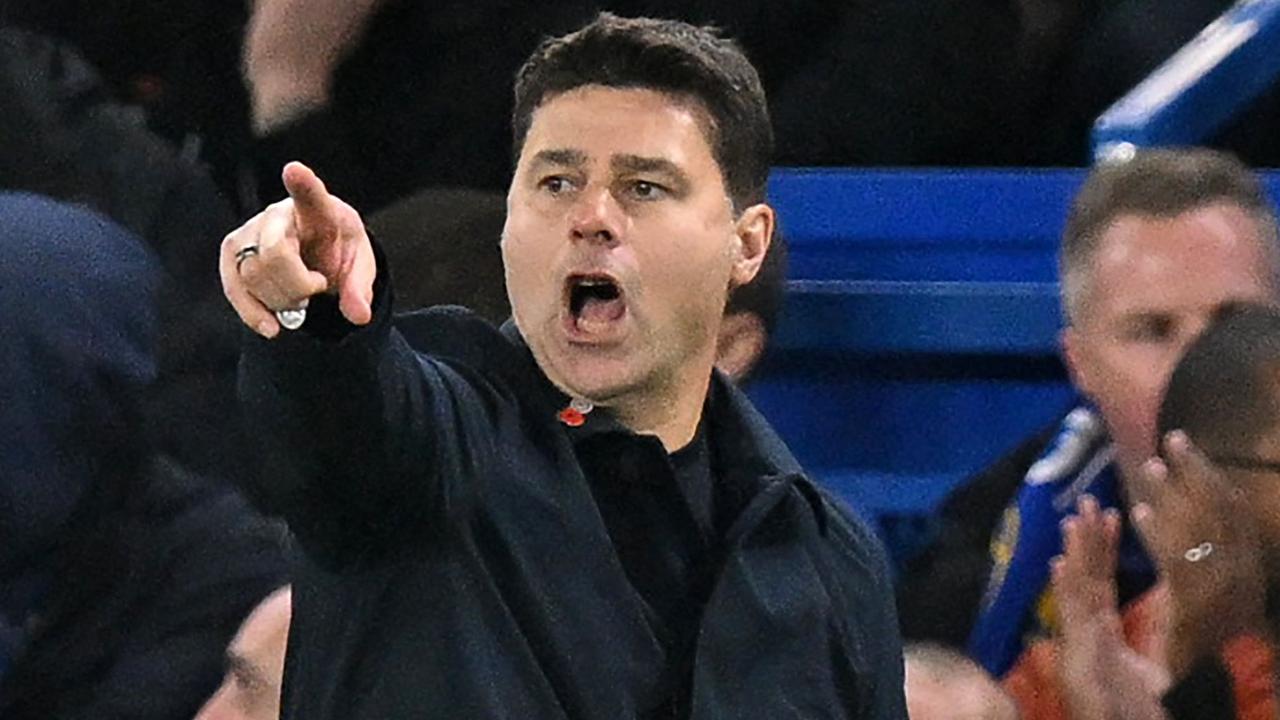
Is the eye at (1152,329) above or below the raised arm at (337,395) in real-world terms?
below

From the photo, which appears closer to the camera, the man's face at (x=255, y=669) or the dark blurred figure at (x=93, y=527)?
the man's face at (x=255, y=669)

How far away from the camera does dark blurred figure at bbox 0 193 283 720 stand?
2.48m

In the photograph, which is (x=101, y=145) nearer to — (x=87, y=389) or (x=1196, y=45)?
(x=87, y=389)

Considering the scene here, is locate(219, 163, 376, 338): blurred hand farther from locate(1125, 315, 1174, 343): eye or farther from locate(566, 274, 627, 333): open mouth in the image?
locate(1125, 315, 1174, 343): eye

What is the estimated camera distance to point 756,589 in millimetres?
1571

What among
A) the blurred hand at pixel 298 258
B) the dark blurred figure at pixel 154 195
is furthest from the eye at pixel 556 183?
the dark blurred figure at pixel 154 195

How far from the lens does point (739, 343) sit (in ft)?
8.29

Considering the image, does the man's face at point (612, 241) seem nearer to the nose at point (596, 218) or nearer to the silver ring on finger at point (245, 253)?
the nose at point (596, 218)

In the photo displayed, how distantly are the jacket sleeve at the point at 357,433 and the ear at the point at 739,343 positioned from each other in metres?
1.02

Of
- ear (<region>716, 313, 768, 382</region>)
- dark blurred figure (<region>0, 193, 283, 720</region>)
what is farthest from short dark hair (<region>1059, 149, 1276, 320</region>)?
dark blurred figure (<region>0, 193, 283, 720</region>)

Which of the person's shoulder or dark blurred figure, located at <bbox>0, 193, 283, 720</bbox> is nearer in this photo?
the person's shoulder

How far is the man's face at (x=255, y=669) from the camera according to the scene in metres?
2.34

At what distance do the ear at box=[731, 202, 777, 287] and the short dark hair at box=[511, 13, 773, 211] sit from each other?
0.01 metres

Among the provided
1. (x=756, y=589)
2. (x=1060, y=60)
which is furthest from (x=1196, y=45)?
(x=756, y=589)
